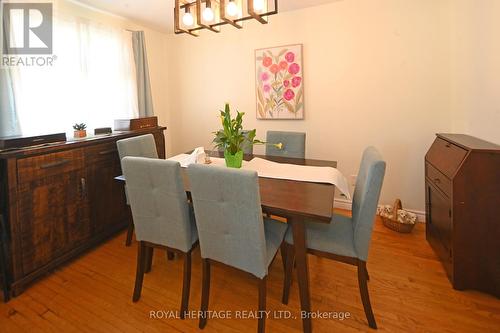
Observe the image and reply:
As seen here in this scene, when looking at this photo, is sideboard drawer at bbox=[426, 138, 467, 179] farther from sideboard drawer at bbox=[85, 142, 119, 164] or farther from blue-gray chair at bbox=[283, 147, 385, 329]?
sideboard drawer at bbox=[85, 142, 119, 164]

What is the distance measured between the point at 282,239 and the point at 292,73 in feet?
7.08

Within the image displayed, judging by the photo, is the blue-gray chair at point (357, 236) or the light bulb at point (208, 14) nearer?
the blue-gray chair at point (357, 236)

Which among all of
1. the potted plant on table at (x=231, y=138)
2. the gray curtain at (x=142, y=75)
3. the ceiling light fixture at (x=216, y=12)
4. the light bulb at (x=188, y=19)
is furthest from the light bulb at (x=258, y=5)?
the gray curtain at (x=142, y=75)

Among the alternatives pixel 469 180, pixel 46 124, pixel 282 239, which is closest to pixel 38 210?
pixel 46 124

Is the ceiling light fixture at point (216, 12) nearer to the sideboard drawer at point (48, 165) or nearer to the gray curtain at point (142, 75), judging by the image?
the sideboard drawer at point (48, 165)

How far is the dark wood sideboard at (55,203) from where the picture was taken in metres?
1.69

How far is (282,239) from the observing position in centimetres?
156

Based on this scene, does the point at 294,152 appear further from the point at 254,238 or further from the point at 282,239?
the point at 254,238

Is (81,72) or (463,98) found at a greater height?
(81,72)

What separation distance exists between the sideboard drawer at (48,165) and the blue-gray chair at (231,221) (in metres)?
1.30

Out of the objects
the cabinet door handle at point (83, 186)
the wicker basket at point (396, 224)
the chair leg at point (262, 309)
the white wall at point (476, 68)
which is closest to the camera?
the chair leg at point (262, 309)

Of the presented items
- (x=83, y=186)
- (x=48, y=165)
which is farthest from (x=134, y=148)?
(x=48, y=165)

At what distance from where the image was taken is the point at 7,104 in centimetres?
201

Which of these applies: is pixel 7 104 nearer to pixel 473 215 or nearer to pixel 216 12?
pixel 216 12
